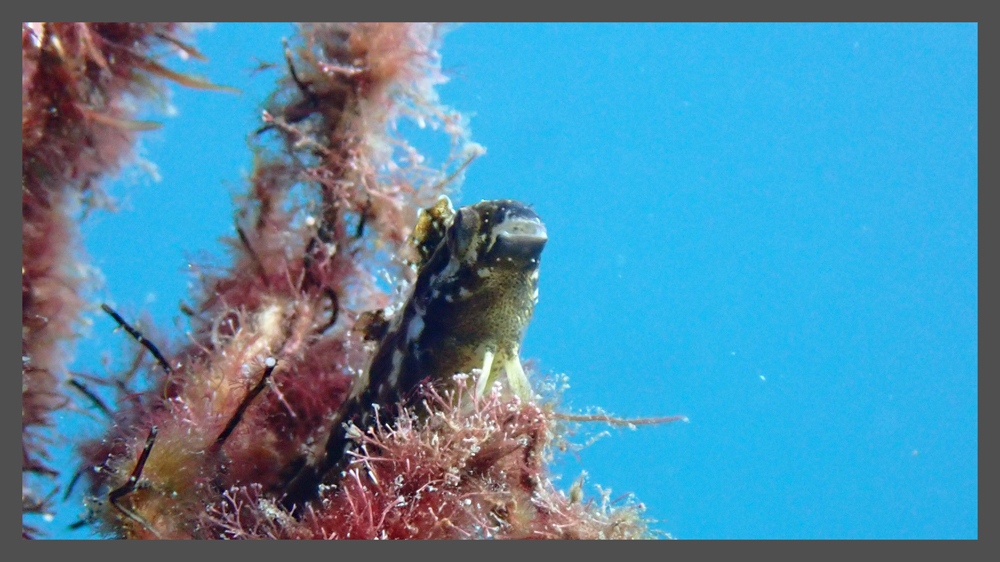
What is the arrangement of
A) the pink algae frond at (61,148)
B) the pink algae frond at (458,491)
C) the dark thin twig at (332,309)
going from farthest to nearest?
the dark thin twig at (332,309) < the pink algae frond at (61,148) < the pink algae frond at (458,491)

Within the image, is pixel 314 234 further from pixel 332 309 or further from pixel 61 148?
pixel 61 148

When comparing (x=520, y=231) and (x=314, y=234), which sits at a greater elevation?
(x=314, y=234)

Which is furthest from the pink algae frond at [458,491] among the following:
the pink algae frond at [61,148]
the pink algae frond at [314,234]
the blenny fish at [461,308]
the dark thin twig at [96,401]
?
the pink algae frond at [61,148]

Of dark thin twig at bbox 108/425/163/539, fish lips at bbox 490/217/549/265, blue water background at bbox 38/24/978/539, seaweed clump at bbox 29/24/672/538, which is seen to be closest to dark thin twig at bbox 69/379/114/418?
seaweed clump at bbox 29/24/672/538

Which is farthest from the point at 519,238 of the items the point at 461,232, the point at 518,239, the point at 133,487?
the point at 133,487

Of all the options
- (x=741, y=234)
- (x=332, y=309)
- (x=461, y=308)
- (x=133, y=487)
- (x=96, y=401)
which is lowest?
(x=133, y=487)

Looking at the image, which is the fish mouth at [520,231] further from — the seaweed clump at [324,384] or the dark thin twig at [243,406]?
the dark thin twig at [243,406]

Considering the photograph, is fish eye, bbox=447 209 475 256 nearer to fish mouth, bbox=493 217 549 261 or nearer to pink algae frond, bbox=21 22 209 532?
fish mouth, bbox=493 217 549 261
